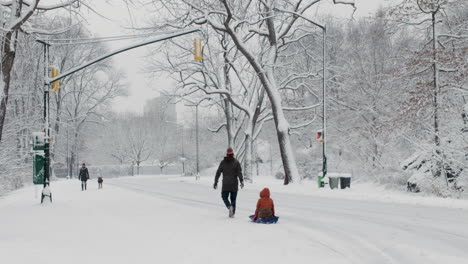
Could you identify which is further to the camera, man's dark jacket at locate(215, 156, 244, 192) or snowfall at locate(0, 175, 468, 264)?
man's dark jacket at locate(215, 156, 244, 192)

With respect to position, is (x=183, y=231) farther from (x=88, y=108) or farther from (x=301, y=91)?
(x=88, y=108)

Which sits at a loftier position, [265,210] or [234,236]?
[265,210]

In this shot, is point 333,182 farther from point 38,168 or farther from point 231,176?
point 38,168

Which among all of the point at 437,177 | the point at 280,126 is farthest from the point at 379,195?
the point at 280,126

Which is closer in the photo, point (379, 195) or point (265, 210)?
point (265, 210)

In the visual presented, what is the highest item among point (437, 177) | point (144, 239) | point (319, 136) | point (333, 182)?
point (319, 136)

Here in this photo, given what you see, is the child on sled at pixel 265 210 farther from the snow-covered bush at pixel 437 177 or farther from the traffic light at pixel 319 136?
the traffic light at pixel 319 136

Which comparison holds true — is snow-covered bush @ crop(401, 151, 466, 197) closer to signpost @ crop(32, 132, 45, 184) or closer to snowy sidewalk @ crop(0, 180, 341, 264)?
snowy sidewalk @ crop(0, 180, 341, 264)

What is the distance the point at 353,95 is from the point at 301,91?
7.49m

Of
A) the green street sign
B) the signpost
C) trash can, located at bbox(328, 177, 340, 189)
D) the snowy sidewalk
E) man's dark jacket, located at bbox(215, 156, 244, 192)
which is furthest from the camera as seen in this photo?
trash can, located at bbox(328, 177, 340, 189)

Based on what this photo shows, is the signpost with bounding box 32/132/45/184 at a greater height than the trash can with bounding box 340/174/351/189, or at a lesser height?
greater

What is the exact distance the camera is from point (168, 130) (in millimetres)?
96125

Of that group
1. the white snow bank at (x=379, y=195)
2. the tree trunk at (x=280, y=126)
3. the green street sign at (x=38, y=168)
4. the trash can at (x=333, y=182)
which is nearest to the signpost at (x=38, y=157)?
the green street sign at (x=38, y=168)

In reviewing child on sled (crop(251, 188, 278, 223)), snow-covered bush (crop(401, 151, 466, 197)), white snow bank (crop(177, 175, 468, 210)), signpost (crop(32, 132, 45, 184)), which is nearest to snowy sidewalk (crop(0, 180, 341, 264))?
child on sled (crop(251, 188, 278, 223))
